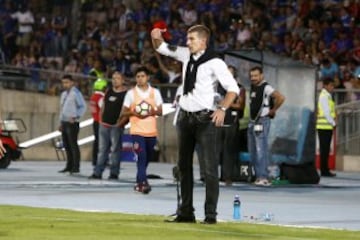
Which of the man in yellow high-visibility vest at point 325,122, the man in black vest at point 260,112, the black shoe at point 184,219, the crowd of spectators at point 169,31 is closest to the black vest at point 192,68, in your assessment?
the black shoe at point 184,219

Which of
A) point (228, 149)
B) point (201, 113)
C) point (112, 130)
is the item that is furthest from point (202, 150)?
point (112, 130)

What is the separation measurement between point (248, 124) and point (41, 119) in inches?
489

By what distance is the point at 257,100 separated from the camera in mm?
23281

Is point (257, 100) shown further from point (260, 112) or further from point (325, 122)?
point (325, 122)

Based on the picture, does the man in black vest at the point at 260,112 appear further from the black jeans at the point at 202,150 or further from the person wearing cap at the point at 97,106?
the black jeans at the point at 202,150

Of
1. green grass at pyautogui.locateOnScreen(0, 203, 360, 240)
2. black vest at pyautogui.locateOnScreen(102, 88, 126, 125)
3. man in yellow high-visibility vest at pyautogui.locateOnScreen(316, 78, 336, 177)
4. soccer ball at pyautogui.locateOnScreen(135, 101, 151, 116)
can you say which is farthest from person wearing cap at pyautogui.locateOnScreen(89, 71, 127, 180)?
green grass at pyautogui.locateOnScreen(0, 203, 360, 240)

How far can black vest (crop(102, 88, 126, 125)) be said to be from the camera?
24219 mm

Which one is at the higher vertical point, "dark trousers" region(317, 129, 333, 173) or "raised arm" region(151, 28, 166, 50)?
"raised arm" region(151, 28, 166, 50)

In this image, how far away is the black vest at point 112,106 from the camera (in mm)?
24219

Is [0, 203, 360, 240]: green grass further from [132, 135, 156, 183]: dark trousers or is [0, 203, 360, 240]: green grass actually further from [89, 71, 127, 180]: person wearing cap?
[89, 71, 127, 180]: person wearing cap

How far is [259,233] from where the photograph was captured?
14.5m

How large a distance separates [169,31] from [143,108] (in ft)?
48.2

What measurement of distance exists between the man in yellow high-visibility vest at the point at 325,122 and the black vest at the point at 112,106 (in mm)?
4325

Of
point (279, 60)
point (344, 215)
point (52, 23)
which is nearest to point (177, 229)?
point (344, 215)
